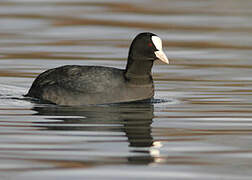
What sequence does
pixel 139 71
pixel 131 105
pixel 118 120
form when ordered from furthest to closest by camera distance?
1. pixel 139 71
2. pixel 131 105
3. pixel 118 120

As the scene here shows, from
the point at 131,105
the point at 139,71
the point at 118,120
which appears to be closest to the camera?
the point at 118,120

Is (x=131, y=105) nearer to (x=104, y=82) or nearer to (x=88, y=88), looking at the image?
(x=104, y=82)

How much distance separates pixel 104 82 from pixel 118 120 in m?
1.46

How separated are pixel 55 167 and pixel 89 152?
2.37 ft

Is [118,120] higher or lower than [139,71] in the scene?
lower

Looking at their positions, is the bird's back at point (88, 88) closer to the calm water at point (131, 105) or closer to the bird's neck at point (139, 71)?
the bird's neck at point (139, 71)

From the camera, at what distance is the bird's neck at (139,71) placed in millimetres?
12555

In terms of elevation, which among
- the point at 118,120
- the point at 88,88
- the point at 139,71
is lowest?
the point at 118,120

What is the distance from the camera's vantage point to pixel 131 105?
478 inches

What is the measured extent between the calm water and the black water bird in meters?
0.23

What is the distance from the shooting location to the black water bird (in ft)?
40.0

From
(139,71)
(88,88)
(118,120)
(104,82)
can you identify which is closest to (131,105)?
(104,82)

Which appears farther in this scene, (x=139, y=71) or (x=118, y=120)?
(x=139, y=71)

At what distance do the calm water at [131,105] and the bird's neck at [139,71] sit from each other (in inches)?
13.5
